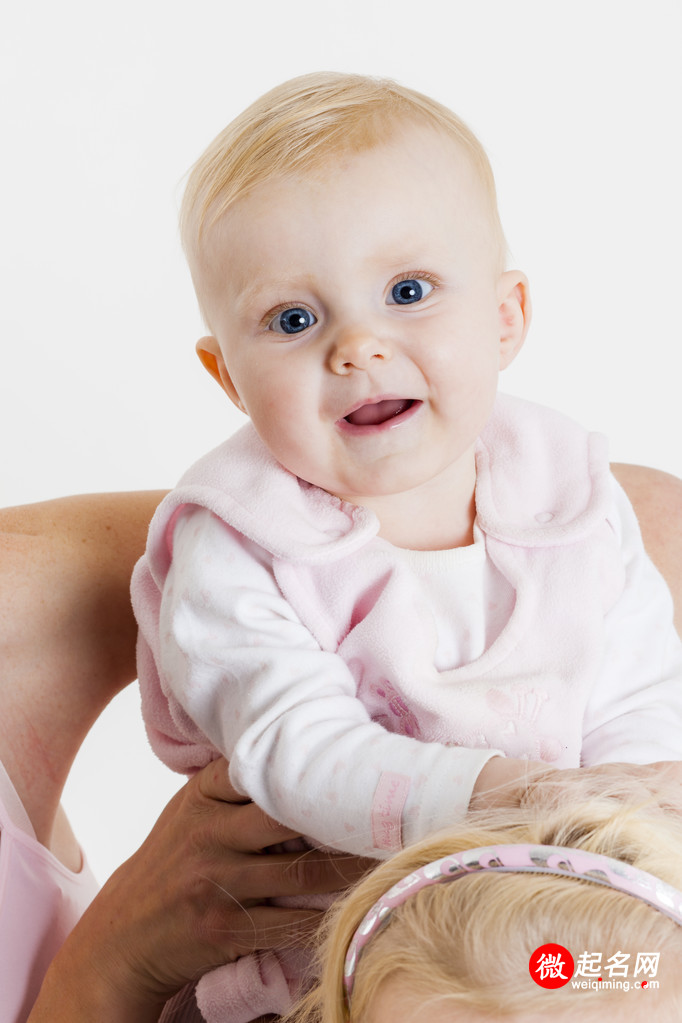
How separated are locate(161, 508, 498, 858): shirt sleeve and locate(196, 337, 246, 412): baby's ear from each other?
151 millimetres

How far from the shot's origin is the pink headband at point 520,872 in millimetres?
723

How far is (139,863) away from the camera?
133 centimetres

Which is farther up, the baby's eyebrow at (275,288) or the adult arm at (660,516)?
the baby's eyebrow at (275,288)

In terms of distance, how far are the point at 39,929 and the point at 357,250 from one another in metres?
0.94

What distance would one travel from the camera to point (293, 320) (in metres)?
1.07

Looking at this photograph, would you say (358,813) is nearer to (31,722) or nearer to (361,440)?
(361,440)

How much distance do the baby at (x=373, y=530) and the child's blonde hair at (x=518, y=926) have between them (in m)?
0.14

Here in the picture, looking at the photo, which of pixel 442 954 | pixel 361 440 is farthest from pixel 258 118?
pixel 442 954

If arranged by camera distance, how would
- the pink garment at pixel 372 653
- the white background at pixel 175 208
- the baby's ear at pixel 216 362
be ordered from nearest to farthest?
the pink garment at pixel 372 653 → the baby's ear at pixel 216 362 → the white background at pixel 175 208

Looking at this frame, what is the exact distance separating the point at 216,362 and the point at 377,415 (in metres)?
0.25

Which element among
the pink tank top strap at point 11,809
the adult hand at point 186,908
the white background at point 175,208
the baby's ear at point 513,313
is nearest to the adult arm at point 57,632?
the pink tank top strap at point 11,809

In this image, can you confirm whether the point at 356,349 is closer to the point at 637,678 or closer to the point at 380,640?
the point at 380,640

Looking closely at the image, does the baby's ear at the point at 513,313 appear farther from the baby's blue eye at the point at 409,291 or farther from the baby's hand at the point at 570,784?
the baby's hand at the point at 570,784

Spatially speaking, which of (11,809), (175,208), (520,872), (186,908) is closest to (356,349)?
(520,872)
